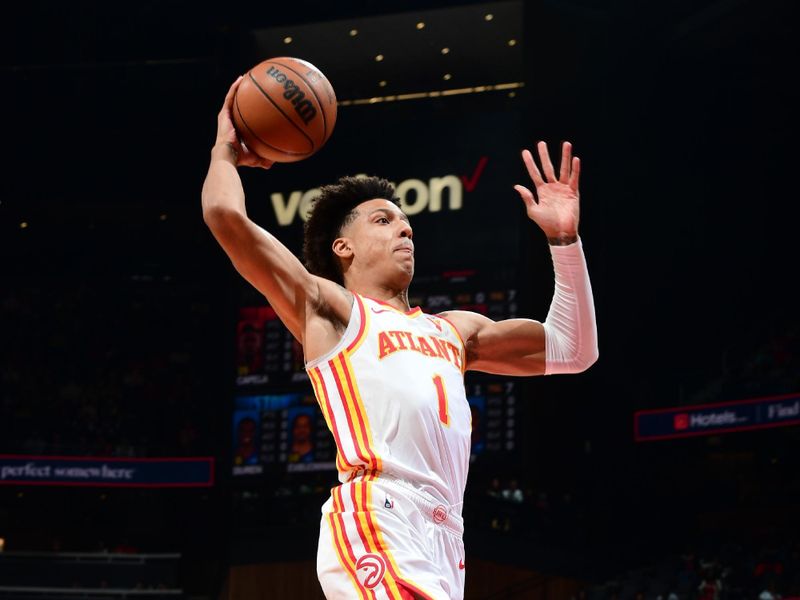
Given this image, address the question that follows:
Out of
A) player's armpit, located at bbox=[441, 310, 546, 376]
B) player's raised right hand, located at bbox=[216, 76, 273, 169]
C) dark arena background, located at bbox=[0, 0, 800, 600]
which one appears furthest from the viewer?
dark arena background, located at bbox=[0, 0, 800, 600]

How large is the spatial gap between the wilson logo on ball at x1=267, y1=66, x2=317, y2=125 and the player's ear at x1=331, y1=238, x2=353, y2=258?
0.42 m

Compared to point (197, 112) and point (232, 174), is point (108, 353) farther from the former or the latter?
point (232, 174)

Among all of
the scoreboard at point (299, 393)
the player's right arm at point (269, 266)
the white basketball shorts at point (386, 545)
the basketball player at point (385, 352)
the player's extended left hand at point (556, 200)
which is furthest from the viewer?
the scoreboard at point (299, 393)

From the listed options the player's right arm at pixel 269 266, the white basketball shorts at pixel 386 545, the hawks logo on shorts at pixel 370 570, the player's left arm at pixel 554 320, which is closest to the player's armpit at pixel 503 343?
the player's left arm at pixel 554 320

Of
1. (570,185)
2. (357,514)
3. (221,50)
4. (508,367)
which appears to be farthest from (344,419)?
(221,50)

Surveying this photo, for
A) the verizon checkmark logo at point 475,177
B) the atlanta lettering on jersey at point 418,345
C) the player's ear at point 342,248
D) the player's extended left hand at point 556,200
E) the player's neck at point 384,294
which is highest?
the verizon checkmark logo at point 475,177

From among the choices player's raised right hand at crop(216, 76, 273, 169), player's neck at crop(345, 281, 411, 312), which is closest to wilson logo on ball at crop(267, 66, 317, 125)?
player's raised right hand at crop(216, 76, 273, 169)

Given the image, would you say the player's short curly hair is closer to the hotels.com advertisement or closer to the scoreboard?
the scoreboard

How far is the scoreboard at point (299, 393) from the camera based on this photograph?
1497 centimetres

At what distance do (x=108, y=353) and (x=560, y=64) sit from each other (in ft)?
28.6

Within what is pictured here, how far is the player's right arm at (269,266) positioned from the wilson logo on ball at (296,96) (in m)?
0.31

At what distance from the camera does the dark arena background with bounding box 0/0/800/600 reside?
16031 millimetres

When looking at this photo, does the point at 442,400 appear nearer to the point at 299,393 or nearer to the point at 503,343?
the point at 503,343

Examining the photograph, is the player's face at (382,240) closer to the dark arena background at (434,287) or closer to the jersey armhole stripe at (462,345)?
the jersey armhole stripe at (462,345)
